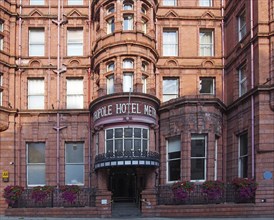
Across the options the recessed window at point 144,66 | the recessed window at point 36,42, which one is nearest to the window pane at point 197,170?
the recessed window at point 144,66

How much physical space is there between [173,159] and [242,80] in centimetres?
640

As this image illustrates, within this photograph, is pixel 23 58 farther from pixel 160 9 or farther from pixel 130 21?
pixel 160 9

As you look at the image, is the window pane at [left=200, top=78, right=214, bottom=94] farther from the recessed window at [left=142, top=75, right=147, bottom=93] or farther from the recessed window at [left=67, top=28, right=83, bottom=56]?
the recessed window at [left=67, top=28, right=83, bottom=56]

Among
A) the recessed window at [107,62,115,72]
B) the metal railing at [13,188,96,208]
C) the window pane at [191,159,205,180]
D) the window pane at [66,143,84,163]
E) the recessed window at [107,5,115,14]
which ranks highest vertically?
the recessed window at [107,5,115,14]

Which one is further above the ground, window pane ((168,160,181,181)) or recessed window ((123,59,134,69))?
recessed window ((123,59,134,69))

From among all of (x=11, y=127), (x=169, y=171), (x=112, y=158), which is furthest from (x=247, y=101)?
(x=11, y=127)

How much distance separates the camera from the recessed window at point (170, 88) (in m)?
27.4

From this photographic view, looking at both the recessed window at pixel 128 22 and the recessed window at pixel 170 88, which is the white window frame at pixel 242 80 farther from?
the recessed window at pixel 128 22

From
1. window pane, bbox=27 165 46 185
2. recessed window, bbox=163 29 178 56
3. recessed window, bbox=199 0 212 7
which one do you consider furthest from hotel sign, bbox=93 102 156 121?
recessed window, bbox=199 0 212 7

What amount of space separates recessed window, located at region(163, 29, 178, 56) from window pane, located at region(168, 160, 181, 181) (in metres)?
7.49

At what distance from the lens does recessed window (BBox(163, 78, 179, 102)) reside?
89.9ft

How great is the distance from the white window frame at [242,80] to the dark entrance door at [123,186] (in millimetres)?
8502

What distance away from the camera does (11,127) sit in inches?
1029

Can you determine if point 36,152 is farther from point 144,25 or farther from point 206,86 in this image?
point 206,86
